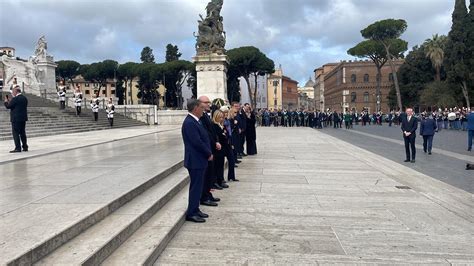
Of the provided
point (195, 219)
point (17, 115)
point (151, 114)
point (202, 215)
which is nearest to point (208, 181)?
point (202, 215)

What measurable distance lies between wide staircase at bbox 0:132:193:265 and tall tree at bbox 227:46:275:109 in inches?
2285

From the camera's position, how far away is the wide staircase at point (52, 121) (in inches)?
787

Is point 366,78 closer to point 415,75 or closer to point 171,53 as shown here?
point 415,75

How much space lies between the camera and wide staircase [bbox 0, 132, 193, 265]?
3.58m

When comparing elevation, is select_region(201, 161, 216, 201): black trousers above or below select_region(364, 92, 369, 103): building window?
below

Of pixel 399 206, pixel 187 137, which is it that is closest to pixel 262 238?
pixel 187 137

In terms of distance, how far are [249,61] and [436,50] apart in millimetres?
27351

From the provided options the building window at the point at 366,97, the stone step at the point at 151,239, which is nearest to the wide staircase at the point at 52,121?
the stone step at the point at 151,239

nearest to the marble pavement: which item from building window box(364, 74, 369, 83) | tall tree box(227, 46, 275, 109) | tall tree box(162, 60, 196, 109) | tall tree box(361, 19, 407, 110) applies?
tall tree box(227, 46, 275, 109)

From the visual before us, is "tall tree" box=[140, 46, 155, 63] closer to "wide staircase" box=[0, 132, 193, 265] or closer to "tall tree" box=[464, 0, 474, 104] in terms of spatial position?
"tall tree" box=[464, 0, 474, 104]

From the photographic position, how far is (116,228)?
4.44 meters

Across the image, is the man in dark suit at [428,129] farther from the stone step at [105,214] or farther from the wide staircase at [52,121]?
the wide staircase at [52,121]

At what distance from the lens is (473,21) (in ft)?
141

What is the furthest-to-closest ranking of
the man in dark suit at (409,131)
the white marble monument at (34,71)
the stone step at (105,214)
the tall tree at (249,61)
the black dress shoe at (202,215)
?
the tall tree at (249,61), the white marble monument at (34,71), the man in dark suit at (409,131), the black dress shoe at (202,215), the stone step at (105,214)
